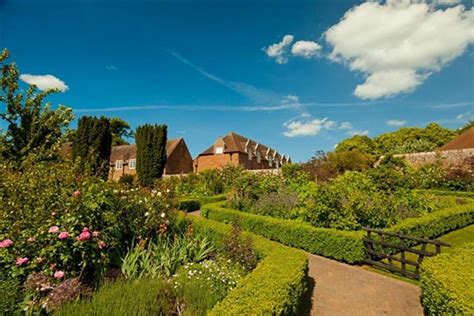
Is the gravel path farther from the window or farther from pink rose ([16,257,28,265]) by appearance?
the window

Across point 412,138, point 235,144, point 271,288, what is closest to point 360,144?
point 412,138

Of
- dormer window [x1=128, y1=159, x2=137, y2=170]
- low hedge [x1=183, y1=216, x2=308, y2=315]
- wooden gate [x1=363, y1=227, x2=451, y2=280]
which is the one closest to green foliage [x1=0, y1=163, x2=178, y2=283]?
low hedge [x1=183, y1=216, x2=308, y2=315]

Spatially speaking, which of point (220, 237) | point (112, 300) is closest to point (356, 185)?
point (220, 237)

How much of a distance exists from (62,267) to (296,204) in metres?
7.54

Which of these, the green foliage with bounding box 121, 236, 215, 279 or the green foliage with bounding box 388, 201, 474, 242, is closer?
the green foliage with bounding box 121, 236, 215, 279

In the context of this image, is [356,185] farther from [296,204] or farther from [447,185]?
[447,185]

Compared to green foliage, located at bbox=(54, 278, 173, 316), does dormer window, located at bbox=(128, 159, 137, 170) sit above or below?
above

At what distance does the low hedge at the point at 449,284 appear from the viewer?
331cm

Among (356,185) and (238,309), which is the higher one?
(356,185)

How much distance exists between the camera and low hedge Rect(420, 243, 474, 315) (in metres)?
3.31

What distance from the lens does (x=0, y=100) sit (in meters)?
11.9

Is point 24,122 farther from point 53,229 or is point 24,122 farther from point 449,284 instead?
point 449,284

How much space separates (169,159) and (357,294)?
33174mm

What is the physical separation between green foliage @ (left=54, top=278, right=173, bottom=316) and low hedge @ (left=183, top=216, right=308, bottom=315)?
0.83 m
